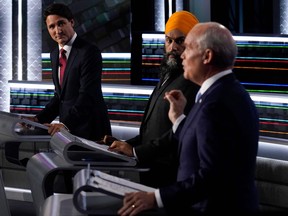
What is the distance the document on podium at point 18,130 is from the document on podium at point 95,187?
1.19 meters

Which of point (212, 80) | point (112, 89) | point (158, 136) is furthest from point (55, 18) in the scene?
point (212, 80)

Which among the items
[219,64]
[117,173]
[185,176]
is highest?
[219,64]

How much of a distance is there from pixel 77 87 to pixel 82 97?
0.16m

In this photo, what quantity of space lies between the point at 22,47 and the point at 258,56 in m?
2.67

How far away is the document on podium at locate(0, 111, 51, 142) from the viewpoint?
406cm

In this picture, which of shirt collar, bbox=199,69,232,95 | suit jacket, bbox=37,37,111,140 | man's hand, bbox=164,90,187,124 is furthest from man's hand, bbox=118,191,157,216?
suit jacket, bbox=37,37,111,140

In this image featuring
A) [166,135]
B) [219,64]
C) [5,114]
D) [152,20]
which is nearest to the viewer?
[219,64]

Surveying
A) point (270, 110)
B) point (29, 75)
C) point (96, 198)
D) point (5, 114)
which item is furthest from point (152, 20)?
point (96, 198)

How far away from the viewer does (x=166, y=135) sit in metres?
3.47

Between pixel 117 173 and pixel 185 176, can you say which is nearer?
pixel 185 176

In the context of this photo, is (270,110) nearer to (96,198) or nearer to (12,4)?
(96,198)

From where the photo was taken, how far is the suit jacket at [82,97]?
4.77 metres

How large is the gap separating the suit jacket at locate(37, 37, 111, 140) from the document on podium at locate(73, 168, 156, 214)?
1.87 m

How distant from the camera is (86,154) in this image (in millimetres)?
3797
